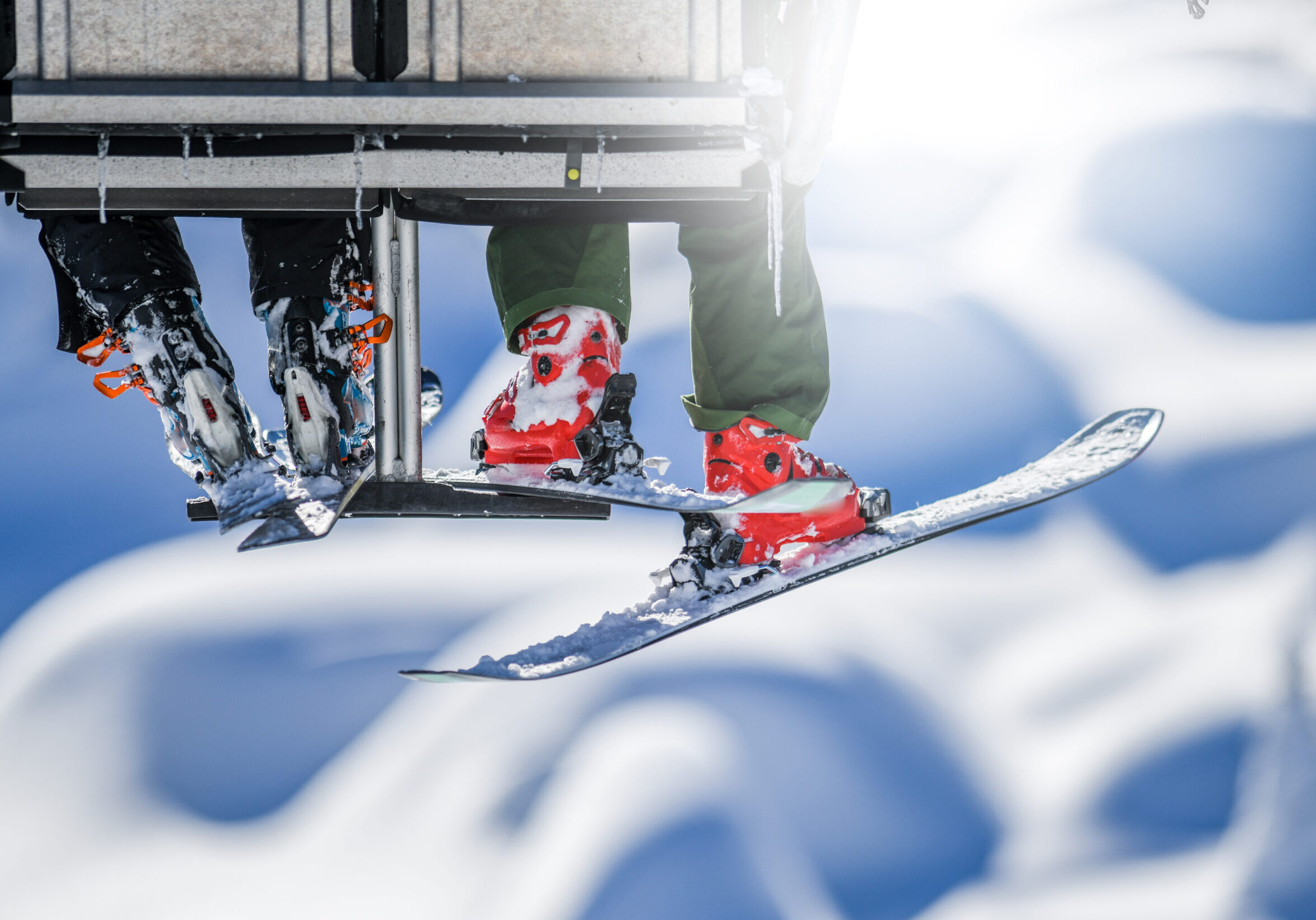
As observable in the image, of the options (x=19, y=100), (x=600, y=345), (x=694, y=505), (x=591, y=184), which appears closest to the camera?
(x=19, y=100)

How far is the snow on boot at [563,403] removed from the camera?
2.61 metres

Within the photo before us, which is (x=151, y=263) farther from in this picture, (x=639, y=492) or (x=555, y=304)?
(x=639, y=492)

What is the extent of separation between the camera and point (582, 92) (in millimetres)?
2064

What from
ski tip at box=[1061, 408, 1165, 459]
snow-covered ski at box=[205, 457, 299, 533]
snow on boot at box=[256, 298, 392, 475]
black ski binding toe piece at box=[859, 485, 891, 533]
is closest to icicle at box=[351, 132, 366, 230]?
snow on boot at box=[256, 298, 392, 475]

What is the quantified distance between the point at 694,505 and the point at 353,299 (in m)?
0.98

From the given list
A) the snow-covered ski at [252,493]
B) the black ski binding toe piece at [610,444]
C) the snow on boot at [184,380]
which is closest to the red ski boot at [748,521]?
the black ski binding toe piece at [610,444]

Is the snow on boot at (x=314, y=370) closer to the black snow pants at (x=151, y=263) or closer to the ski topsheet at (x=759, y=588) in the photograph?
the black snow pants at (x=151, y=263)

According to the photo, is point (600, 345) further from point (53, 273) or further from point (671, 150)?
point (53, 273)

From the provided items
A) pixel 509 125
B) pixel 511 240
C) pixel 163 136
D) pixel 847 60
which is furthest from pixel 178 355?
pixel 847 60

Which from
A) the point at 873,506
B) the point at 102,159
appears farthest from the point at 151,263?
the point at 873,506

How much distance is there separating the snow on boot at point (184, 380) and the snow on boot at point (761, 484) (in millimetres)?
1145

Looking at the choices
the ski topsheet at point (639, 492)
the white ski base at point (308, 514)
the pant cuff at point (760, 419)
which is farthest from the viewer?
the pant cuff at point (760, 419)

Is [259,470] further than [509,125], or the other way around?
[259,470]

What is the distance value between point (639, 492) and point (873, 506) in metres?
0.74
